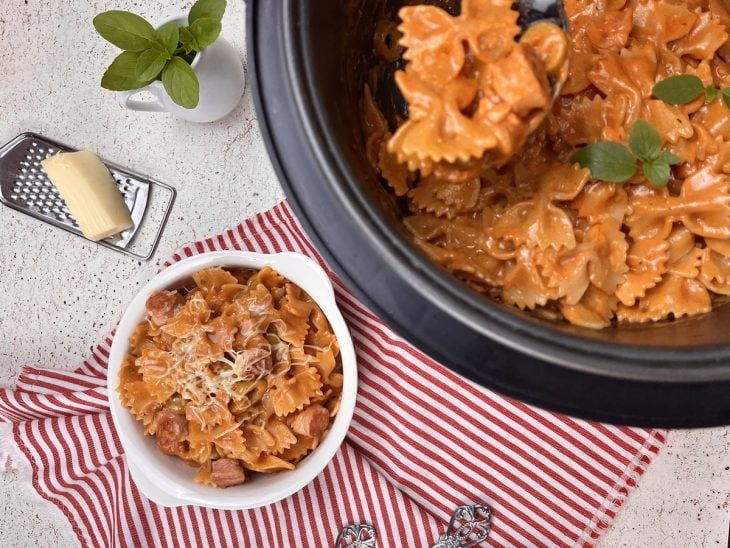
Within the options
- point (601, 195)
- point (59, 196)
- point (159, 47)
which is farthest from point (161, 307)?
point (601, 195)

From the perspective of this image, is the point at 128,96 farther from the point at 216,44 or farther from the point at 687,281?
the point at 687,281

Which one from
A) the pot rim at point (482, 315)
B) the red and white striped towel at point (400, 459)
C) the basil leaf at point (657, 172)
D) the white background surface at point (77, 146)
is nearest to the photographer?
the pot rim at point (482, 315)

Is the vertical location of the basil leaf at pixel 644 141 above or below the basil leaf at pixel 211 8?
below

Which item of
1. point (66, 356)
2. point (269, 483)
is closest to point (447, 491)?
point (269, 483)

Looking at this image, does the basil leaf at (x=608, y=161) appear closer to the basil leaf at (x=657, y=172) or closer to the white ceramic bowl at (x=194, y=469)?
the basil leaf at (x=657, y=172)

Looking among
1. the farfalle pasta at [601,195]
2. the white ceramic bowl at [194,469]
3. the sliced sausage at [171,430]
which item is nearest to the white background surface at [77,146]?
the white ceramic bowl at [194,469]
